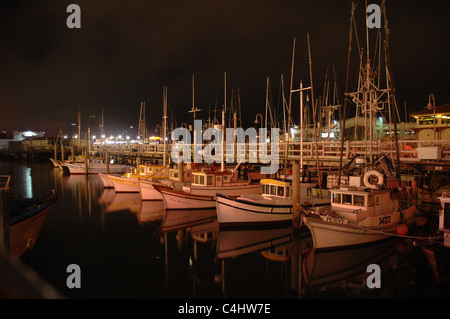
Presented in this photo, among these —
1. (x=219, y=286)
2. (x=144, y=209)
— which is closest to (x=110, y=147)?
(x=144, y=209)

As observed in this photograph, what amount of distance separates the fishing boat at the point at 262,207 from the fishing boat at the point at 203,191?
14.0ft

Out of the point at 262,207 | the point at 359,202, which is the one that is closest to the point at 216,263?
the point at 262,207

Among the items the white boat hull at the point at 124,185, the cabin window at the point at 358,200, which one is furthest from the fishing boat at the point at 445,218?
the white boat hull at the point at 124,185

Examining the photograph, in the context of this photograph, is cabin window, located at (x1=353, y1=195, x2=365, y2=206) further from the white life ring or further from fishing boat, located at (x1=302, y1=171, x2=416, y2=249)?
the white life ring

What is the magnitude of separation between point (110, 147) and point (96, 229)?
56.1 meters

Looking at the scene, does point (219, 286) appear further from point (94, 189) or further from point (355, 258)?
point (94, 189)

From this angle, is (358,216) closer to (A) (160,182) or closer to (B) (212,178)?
(B) (212,178)

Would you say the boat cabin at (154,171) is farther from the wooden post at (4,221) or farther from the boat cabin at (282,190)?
the wooden post at (4,221)

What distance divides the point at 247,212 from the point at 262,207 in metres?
0.94

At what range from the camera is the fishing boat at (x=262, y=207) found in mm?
18484

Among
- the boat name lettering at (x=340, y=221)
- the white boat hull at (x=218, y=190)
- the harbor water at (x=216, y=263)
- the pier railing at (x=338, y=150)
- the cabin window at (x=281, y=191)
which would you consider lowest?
the harbor water at (x=216, y=263)

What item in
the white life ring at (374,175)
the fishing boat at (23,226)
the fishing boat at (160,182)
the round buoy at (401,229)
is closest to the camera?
the fishing boat at (23,226)

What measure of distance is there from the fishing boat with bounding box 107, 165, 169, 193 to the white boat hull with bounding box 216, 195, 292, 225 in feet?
42.3
